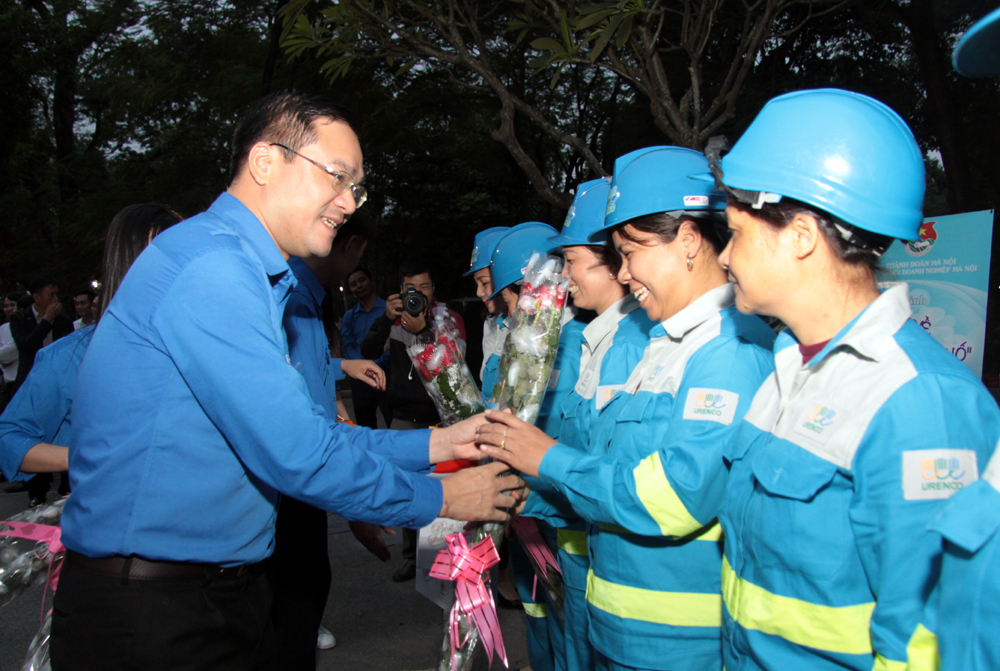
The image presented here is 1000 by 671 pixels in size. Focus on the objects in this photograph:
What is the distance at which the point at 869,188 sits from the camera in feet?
4.58

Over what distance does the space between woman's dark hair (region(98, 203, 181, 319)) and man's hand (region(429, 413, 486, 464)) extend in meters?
1.30

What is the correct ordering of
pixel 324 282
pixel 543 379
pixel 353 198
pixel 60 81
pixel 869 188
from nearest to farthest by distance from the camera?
pixel 869 188
pixel 353 198
pixel 543 379
pixel 324 282
pixel 60 81

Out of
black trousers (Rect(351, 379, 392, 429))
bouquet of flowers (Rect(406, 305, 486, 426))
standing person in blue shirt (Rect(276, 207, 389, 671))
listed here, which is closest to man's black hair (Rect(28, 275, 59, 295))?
black trousers (Rect(351, 379, 392, 429))

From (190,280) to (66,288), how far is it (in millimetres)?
16583

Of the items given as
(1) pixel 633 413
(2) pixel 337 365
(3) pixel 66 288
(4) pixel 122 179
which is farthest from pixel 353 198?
(3) pixel 66 288

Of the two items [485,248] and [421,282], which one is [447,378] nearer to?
[485,248]

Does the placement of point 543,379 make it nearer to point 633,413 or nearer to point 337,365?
point 633,413

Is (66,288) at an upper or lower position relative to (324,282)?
lower

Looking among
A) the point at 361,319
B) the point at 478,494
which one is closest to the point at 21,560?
the point at 478,494

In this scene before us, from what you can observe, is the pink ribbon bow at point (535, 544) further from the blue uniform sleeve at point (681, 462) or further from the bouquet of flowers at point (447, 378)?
the blue uniform sleeve at point (681, 462)

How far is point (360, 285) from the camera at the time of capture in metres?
6.68

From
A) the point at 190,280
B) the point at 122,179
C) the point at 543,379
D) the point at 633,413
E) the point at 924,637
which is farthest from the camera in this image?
A: the point at 122,179

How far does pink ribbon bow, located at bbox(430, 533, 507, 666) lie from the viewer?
2373mm

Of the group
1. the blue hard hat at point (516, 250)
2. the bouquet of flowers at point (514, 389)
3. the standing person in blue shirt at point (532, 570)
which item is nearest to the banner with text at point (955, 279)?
the blue hard hat at point (516, 250)
